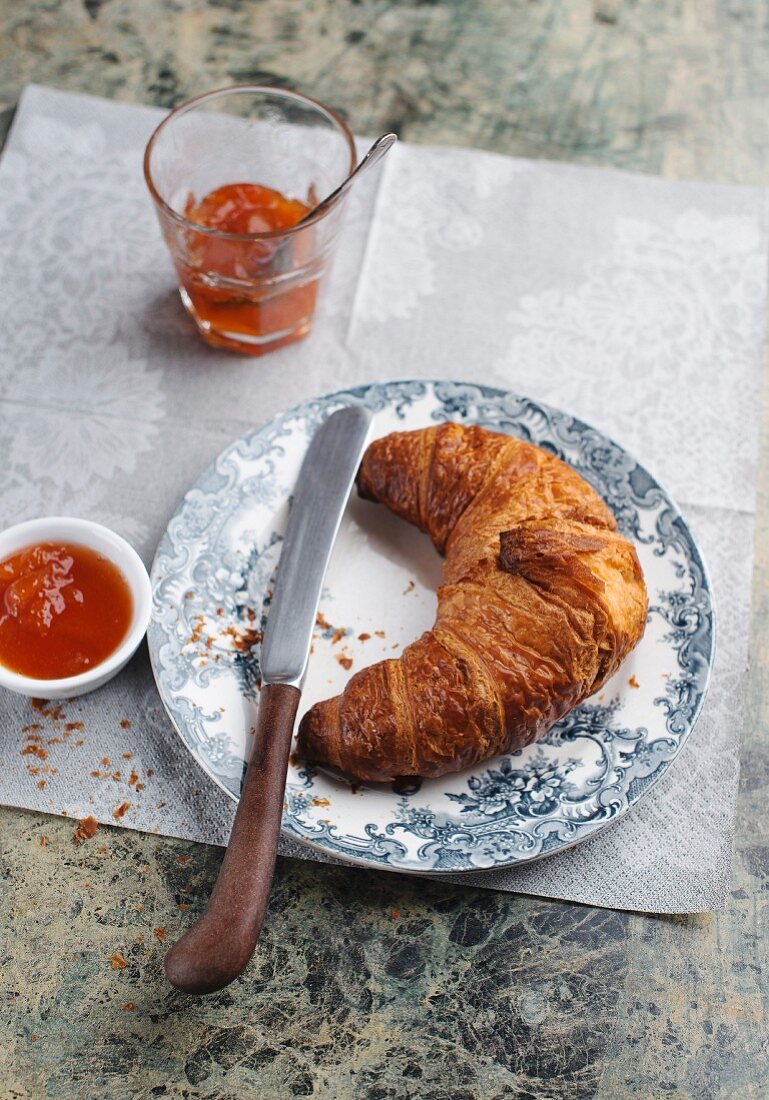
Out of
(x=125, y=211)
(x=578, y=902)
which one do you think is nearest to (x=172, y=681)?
(x=578, y=902)

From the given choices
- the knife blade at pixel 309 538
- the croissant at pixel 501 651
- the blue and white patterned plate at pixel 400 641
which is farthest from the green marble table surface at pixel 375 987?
the knife blade at pixel 309 538

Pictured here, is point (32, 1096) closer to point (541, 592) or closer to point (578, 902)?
point (578, 902)

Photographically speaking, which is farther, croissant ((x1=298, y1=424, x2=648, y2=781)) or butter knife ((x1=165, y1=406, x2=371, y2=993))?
croissant ((x1=298, y1=424, x2=648, y2=781))

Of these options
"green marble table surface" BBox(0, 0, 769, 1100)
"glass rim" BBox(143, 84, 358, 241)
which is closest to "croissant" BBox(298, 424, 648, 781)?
"green marble table surface" BBox(0, 0, 769, 1100)

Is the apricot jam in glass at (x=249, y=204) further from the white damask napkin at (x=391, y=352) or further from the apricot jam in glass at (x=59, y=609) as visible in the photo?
the apricot jam in glass at (x=59, y=609)

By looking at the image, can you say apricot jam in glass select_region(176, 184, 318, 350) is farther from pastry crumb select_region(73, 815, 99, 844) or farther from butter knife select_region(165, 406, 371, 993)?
pastry crumb select_region(73, 815, 99, 844)

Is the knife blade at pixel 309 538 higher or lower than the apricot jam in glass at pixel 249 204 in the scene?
lower

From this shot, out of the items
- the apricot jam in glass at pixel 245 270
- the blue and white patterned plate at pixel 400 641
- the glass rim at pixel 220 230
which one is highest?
the glass rim at pixel 220 230
